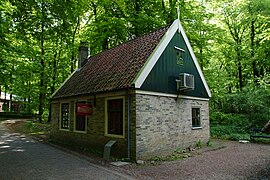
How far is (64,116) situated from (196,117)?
8.62m

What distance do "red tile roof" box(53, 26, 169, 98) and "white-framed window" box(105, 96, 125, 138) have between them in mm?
661

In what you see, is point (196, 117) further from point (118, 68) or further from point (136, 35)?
point (136, 35)

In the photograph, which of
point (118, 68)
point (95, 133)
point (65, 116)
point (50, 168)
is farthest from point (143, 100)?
point (65, 116)

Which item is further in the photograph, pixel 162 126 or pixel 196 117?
pixel 196 117

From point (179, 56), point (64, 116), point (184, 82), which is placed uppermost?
point (179, 56)

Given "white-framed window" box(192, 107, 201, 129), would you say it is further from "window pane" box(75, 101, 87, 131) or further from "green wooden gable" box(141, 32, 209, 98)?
"window pane" box(75, 101, 87, 131)

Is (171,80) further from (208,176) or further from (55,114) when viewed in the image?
(55,114)

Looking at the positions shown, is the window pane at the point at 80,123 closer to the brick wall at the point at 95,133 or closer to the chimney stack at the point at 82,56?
the brick wall at the point at 95,133

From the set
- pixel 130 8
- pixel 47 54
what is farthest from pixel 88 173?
pixel 47 54

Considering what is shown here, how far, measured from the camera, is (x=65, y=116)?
50.5 ft

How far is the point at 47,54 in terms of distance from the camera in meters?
25.9

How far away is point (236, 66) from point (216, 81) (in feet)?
24.3

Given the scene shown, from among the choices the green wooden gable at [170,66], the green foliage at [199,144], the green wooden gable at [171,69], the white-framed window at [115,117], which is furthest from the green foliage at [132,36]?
the green foliage at [199,144]

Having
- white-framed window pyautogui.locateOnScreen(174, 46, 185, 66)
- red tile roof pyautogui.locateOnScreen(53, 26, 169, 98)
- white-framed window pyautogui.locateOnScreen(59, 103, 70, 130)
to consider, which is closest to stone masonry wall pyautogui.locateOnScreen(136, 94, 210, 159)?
red tile roof pyautogui.locateOnScreen(53, 26, 169, 98)
